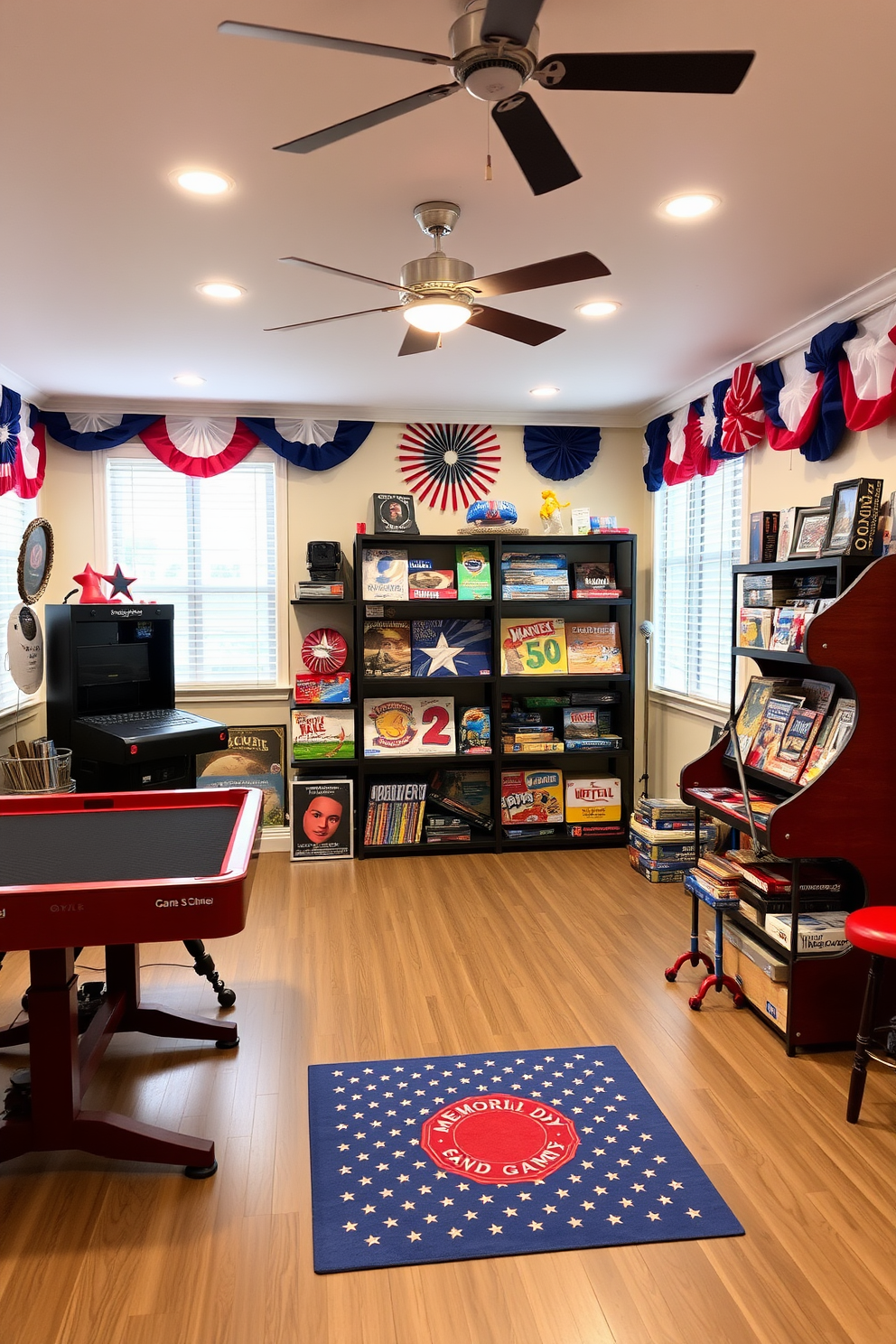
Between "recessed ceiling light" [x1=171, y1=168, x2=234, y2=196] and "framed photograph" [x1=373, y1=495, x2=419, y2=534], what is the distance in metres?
2.80

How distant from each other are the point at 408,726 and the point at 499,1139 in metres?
3.03

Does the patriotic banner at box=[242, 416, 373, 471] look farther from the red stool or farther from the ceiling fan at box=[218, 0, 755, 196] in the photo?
the red stool

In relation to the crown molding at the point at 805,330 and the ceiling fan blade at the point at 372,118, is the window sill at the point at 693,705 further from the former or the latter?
the ceiling fan blade at the point at 372,118

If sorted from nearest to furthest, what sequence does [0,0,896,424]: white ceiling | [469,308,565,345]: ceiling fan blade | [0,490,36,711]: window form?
[0,0,896,424]: white ceiling, [469,308,565,345]: ceiling fan blade, [0,490,36,711]: window

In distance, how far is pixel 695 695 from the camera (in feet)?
16.6

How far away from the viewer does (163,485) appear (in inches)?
213

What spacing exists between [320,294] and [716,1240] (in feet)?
10.3

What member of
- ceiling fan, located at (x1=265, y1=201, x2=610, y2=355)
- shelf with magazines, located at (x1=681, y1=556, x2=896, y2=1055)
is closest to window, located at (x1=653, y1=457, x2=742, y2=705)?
shelf with magazines, located at (x1=681, y1=556, x2=896, y2=1055)

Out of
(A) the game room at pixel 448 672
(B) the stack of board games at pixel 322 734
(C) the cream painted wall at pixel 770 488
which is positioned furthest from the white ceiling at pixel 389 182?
(B) the stack of board games at pixel 322 734

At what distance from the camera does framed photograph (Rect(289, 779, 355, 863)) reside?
510 cm

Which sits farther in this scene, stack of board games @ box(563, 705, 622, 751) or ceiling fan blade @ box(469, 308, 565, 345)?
stack of board games @ box(563, 705, 622, 751)

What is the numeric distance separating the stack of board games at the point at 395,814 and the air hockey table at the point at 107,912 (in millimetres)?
2181

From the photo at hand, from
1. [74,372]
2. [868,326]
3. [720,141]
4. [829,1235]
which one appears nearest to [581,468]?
[868,326]

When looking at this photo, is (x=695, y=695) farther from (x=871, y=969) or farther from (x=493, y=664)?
(x=871, y=969)
